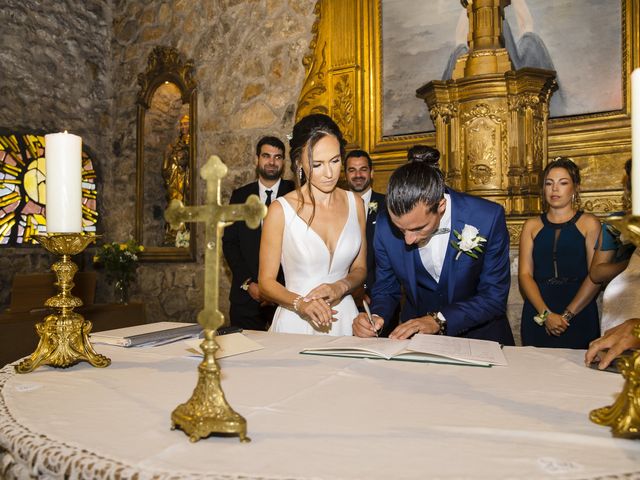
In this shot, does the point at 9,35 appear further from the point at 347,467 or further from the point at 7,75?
the point at 347,467

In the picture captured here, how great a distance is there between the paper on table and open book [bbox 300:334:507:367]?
0.20 m

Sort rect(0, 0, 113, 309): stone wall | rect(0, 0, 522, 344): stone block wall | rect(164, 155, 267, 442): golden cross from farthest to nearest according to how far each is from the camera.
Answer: rect(0, 0, 113, 309): stone wall < rect(0, 0, 522, 344): stone block wall < rect(164, 155, 267, 442): golden cross

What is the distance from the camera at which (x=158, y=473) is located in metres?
0.98

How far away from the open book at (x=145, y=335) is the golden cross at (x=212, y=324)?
39.5 inches

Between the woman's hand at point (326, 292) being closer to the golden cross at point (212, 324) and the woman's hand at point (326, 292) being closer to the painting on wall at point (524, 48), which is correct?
the golden cross at point (212, 324)

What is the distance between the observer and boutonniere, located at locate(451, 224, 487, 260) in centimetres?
251

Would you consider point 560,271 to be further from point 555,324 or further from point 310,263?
point 310,263

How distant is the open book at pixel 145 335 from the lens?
2.11 meters

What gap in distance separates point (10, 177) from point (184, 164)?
192 cm

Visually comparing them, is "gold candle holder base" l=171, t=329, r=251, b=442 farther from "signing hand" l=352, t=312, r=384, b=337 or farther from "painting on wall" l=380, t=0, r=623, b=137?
"painting on wall" l=380, t=0, r=623, b=137

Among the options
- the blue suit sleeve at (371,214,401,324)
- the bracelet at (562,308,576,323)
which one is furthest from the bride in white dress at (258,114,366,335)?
the bracelet at (562,308,576,323)

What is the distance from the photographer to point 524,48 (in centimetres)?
488

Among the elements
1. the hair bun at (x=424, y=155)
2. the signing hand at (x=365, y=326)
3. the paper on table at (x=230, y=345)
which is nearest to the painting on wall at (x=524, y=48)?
the hair bun at (x=424, y=155)

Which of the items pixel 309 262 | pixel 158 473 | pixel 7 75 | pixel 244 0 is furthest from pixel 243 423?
pixel 7 75
